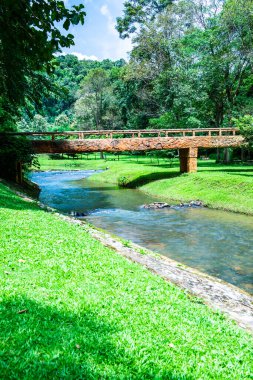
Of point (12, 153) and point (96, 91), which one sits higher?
point (96, 91)

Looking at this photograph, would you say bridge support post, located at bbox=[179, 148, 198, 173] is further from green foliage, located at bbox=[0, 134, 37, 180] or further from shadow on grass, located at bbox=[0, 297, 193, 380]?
shadow on grass, located at bbox=[0, 297, 193, 380]

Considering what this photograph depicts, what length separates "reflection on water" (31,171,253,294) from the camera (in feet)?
47.3

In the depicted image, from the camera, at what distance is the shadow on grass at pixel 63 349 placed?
15.2 feet

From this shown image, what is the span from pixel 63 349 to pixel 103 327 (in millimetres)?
1046

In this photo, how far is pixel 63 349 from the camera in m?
5.10

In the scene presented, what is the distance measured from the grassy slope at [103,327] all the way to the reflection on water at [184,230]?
17.3 ft

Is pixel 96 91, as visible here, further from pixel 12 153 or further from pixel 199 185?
pixel 12 153

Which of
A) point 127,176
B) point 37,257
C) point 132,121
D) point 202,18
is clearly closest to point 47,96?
point 37,257

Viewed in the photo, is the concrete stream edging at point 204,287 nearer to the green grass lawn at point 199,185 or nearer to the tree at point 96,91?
the green grass lawn at point 199,185

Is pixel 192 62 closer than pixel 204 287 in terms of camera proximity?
No

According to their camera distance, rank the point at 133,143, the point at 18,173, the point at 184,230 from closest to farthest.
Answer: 1. the point at 184,230
2. the point at 18,173
3. the point at 133,143

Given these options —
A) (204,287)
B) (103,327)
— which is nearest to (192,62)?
(204,287)

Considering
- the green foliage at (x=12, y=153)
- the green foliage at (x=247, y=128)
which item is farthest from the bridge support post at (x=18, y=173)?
the green foliage at (x=247, y=128)

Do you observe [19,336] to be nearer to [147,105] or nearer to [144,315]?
[144,315]
